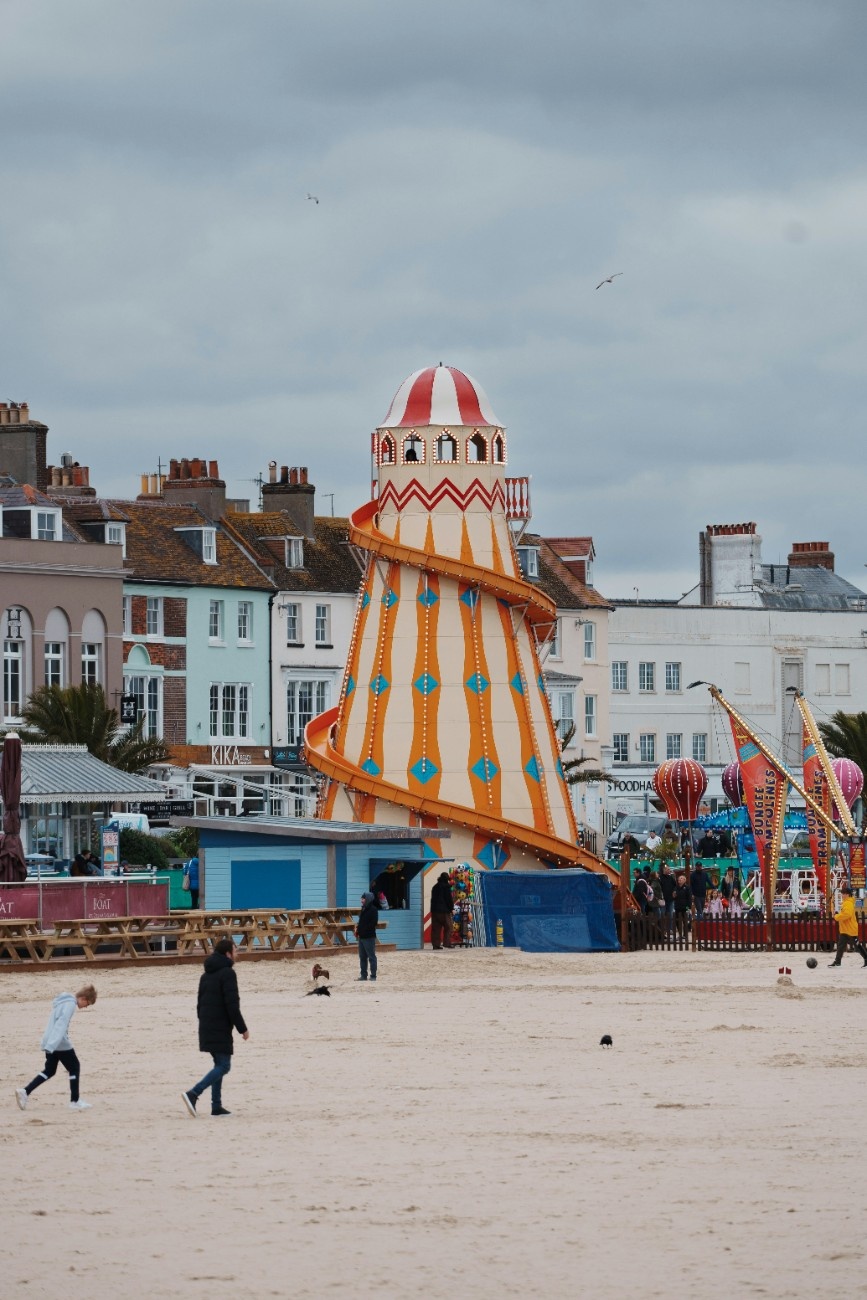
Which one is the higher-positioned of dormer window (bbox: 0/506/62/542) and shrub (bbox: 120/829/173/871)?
dormer window (bbox: 0/506/62/542)

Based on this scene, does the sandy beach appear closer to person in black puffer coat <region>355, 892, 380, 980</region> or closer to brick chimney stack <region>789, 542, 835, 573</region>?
person in black puffer coat <region>355, 892, 380, 980</region>

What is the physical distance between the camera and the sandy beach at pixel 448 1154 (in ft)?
48.1

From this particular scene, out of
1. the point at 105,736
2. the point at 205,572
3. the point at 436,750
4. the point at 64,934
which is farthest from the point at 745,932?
the point at 205,572

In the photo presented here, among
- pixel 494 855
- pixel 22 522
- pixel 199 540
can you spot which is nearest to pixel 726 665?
pixel 199 540

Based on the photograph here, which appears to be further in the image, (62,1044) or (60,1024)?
(62,1044)

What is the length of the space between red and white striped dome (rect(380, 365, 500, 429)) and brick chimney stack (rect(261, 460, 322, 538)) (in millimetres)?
31356

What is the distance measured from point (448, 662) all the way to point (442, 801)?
2.65 m

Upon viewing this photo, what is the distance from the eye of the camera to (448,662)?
47688 millimetres

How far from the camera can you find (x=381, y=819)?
47.2 meters

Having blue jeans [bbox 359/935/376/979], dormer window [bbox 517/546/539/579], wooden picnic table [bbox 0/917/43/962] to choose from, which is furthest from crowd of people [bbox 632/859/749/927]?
dormer window [bbox 517/546/539/579]

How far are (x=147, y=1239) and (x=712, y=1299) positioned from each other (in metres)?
3.65

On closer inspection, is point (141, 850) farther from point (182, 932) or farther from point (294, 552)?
point (294, 552)

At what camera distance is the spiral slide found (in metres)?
46.6

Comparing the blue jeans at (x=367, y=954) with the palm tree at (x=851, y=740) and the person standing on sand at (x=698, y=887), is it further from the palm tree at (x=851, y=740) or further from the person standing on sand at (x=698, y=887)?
the palm tree at (x=851, y=740)
